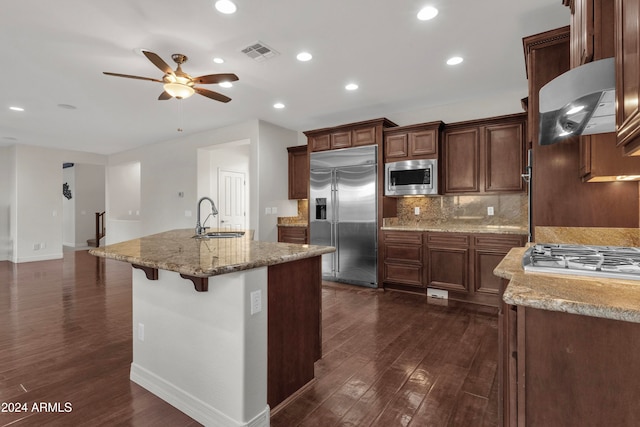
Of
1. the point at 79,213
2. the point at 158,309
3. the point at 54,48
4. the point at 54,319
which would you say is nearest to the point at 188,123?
the point at 54,48

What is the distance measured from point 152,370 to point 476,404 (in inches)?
80.3

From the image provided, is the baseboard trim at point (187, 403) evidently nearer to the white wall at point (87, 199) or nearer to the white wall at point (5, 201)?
the white wall at point (5, 201)

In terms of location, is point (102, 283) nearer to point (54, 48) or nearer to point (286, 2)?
point (54, 48)

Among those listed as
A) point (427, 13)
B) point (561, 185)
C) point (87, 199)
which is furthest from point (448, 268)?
point (87, 199)

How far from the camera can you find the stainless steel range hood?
1.17 meters

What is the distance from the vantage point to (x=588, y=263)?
119 cm

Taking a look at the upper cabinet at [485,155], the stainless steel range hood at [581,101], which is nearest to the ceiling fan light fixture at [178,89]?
the stainless steel range hood at [581,101]

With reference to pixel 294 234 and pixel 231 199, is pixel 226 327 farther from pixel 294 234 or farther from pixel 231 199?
pixel 231 199

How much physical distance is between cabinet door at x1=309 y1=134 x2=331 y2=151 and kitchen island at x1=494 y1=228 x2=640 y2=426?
4.28 meters

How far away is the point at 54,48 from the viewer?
295 cm

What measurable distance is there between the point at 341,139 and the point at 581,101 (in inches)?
149

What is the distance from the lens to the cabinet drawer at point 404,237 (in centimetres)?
427

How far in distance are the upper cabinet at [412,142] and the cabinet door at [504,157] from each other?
629 millimetres

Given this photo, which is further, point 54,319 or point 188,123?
point 188,123
